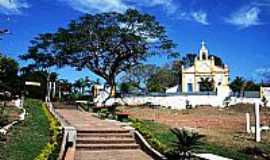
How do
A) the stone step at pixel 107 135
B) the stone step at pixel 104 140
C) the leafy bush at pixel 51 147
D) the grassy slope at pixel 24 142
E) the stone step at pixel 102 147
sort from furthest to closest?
the stone step at pixel 107 135, the stone step at pixel 104 140, the stone step at pixel 102 147, the grassy slope at pixel 24 142, the leafy bush at pixel 51 147

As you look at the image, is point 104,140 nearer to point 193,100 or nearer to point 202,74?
point 193,100

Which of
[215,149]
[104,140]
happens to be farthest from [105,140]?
[215,149]

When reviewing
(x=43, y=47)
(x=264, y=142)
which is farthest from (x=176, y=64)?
(x=264, y=142)

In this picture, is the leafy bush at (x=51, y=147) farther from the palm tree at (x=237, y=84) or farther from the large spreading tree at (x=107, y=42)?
the palm tree at (x=237, y=84)

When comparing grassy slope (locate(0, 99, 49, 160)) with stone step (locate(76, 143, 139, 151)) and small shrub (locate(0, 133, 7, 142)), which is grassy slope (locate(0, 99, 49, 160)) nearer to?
small shrub (locate(0, 133, 7, 142))

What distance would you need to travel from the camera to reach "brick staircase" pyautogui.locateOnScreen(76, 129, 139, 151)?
41.0 feet

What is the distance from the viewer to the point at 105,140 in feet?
42.7

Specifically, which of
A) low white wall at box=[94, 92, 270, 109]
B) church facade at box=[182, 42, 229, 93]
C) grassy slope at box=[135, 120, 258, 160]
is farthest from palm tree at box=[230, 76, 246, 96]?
grassy slope at box=[135, 120, 258, 160]

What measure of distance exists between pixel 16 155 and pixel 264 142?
26.4 ft

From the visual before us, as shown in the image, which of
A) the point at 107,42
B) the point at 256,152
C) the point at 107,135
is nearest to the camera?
the point at 256,152

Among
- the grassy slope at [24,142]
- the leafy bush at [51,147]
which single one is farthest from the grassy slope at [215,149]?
the grassy slope at [24,142]

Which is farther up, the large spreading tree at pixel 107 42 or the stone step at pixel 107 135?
the large spreading tree at pixel 107 42

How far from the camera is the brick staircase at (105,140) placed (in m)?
12.5

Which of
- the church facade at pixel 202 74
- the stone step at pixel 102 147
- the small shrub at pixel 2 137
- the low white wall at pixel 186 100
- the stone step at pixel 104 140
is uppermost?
the church facade at pixel 202 74
